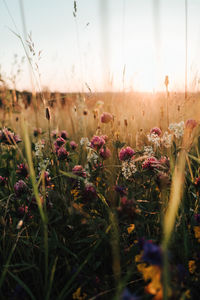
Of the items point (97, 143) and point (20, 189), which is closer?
point (20, 189)

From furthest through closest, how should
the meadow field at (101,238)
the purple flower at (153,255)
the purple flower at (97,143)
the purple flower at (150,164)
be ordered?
the purple flower at (97,143)
the purple flower at (150,164)
the meadow field at (101,238)
the purple flower at (153,255)

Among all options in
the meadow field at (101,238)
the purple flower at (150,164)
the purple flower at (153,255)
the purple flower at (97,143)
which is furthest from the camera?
the purple flower at (97,143)

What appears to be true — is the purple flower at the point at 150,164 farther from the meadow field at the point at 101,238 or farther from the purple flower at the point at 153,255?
the purple flower at the point at 153,255

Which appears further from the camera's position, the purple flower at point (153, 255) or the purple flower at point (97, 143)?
the purple flower at point (97, 143)

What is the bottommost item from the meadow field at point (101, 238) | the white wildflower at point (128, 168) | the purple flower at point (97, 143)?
the meadow field at point (101, 238)

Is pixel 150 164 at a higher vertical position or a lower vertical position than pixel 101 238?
higher

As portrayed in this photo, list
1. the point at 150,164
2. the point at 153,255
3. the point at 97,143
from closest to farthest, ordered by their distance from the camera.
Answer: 1. the point at 153,255
2. the point at 150,164
3. the point at 97,143

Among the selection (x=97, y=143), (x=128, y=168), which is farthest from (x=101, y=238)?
(x=97, y=143)

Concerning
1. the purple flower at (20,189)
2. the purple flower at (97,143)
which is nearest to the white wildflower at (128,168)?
the purple flower at (97,143)

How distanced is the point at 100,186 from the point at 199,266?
0.57 metres

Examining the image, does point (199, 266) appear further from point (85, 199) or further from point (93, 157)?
point (93, 157)

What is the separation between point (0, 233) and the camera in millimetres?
1104

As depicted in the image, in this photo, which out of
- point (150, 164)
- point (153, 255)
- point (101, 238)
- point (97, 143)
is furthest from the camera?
point (97, 143)

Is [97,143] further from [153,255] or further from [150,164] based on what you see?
[153,255]
